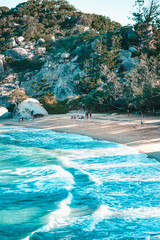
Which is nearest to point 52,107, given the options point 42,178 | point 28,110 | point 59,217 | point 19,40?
point 28,110

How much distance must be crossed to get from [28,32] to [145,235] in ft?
279

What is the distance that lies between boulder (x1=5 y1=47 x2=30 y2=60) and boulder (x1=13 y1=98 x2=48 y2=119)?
38.4 metres

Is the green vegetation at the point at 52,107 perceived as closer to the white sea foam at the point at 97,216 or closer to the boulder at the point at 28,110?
the boulder at the point at 28,110

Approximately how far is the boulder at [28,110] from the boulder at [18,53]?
3835 cm

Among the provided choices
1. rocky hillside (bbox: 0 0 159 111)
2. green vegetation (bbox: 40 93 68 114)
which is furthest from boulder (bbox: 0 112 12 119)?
rocky hillside (bbox: 0 0 159 111)

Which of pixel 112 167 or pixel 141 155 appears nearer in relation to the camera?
pixel 112 167

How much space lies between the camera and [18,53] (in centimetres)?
7112

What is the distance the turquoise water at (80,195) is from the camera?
22.2 ft

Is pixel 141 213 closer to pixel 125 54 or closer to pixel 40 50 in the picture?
pixel 125 54

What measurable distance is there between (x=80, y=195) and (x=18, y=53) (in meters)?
69.4

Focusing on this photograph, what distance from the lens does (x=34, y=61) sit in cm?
6869

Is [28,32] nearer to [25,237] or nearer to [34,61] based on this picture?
[34,61]

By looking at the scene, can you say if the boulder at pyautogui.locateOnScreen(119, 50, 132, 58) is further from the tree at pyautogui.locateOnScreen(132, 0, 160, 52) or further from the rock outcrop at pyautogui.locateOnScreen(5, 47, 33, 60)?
the rock outcrop at pyautogui.locateOnScreen(5, 47, 33, 60)

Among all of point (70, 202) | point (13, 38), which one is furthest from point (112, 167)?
point (13, 38)
